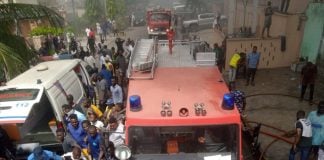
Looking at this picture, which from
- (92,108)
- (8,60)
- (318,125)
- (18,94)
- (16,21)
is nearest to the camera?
(318,125)

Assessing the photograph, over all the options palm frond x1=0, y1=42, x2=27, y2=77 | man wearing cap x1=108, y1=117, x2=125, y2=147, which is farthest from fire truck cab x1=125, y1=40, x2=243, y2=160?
palm frond x1=0, y1=42, x2=27, y2=77

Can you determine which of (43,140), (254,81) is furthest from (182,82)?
(254,81)

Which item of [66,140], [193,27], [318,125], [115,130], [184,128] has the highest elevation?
[184,128]

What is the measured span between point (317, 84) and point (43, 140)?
982 centimetres

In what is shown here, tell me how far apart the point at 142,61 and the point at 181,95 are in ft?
7.47

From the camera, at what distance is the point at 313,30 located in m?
13.8

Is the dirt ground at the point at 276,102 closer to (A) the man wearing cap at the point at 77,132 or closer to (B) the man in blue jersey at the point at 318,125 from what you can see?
(B) the man in blue jersey at the point at 318,125

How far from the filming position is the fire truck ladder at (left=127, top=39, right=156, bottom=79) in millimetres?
6719

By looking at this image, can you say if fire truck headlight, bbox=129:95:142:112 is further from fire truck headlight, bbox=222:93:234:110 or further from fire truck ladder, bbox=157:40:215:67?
fire truck ladder, bbox=157:40:215:67

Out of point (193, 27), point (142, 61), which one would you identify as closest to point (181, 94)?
point (142, 61)

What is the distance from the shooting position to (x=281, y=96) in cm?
1185

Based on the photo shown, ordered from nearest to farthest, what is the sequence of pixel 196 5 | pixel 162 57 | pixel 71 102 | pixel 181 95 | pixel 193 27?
pixel 181 95, pixel 71 102, pixel 162 57, pixel 193 27, pixel 196 5

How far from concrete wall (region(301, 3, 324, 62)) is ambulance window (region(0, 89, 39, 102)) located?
11071 millimetres

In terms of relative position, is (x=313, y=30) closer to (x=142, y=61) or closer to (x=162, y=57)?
(x=162, y=57)
